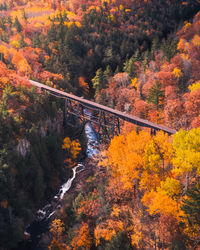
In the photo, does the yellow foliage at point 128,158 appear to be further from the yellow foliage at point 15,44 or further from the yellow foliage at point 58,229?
the yellow foliage at point 15,44

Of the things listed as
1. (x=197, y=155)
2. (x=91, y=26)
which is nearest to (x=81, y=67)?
(x=91, y=26)

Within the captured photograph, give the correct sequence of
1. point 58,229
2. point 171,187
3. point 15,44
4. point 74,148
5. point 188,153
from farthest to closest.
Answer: point 15,44
point 74,148
point 58,229
point 171,187
point 188,153

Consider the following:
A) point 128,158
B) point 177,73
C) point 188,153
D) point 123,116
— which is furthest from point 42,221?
point 177,73

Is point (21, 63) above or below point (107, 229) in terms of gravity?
above

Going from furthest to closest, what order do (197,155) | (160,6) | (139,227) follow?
1. (160,6)
2. (139,227)
3. (197,155)

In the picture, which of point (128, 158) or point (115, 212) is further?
point (128, 158)

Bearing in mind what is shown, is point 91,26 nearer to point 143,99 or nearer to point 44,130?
point 143,99

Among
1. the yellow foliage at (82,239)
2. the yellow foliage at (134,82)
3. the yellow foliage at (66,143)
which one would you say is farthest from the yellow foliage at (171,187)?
the yellow foliage at (134,82)

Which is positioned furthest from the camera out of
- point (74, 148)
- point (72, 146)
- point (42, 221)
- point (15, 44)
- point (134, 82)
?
point (15, 44)

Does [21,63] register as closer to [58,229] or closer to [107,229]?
[58,229]
